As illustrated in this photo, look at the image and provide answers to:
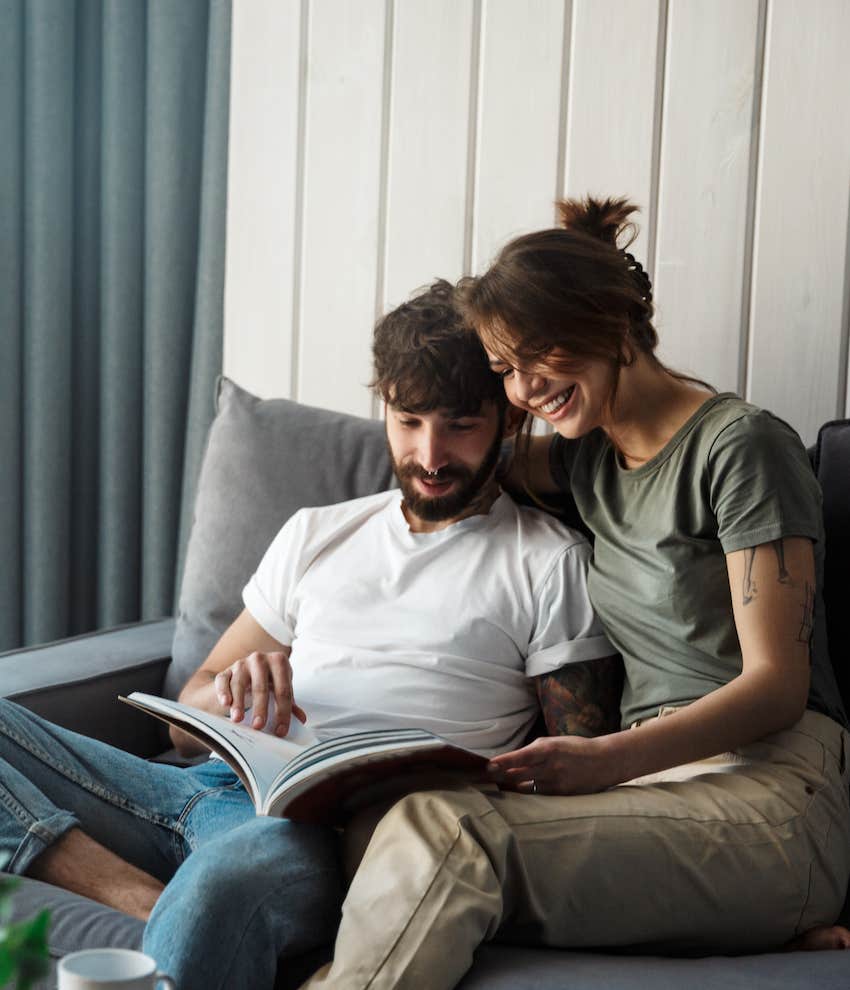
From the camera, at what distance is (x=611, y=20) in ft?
6.00

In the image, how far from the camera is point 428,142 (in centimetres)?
203

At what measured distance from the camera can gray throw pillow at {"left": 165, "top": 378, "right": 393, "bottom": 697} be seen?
181cm

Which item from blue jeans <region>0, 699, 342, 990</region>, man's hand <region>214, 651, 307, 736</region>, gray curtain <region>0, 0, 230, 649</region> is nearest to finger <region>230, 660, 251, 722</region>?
man's hand <region>214, 651, 307, 736</region>

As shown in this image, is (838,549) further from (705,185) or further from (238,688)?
(238,688)

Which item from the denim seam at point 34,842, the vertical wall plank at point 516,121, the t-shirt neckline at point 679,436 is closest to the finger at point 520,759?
the t-shirt neckline at point 679,436

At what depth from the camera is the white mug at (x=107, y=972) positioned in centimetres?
68

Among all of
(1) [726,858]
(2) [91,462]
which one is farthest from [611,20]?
(2) [91,462]

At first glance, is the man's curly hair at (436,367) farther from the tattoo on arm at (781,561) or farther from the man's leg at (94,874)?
the man's leg at (94,874)

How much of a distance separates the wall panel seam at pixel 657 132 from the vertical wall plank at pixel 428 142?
1.11ft

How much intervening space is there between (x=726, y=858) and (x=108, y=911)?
625 millimetres

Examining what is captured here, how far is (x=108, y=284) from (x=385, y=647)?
134 centimetres

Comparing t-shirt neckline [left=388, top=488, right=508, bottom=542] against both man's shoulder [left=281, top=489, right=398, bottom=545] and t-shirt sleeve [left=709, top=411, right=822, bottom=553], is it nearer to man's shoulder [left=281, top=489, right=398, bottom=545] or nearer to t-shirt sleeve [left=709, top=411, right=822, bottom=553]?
man's shoulder [left=281, top=489, right=398, bottom=545]

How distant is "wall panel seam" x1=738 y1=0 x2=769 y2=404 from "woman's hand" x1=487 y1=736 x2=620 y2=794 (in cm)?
76

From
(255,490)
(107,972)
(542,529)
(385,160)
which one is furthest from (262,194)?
(107,972)
